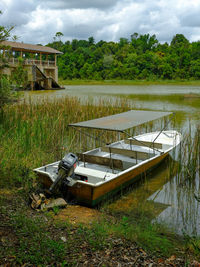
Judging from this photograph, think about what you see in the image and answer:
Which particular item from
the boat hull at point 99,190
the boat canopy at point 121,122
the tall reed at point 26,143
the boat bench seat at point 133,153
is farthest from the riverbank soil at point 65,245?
the boat bench seat at point 133,153

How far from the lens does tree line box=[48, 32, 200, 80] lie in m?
50.0

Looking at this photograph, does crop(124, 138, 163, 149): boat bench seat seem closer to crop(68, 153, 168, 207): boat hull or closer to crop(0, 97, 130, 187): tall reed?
crop(0, 97, 130, 187): tall reed

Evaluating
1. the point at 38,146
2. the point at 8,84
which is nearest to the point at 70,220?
the point at 38,146

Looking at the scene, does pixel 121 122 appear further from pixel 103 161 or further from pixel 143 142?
pixel 143 142

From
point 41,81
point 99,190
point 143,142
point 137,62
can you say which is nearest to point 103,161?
point 99,190

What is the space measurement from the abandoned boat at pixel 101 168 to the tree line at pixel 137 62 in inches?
1756

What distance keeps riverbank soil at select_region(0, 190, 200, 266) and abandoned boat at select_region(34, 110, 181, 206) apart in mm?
698

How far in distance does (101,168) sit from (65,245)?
2.73 m

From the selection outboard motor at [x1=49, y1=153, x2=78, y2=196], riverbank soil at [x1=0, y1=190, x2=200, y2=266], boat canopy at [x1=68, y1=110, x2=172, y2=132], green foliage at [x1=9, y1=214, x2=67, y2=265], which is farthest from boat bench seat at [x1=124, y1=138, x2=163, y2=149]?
green foliage at [x1=9, y1=214, x2=67, y2=265]

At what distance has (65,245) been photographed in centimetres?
310

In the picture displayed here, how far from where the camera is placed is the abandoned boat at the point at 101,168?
14.9 ft

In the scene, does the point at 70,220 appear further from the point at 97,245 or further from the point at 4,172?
the point at 4,172

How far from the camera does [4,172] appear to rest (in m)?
4.72

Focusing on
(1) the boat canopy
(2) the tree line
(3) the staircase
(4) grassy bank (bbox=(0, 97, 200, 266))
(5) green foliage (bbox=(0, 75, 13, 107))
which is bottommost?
(4) grassy bank (bbox=(0, 97, 200, 266))
